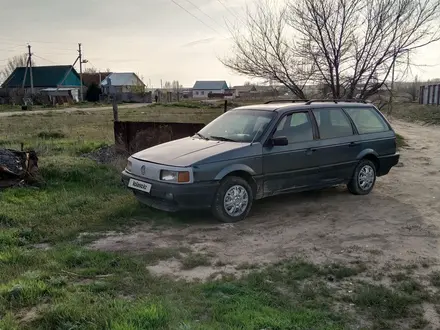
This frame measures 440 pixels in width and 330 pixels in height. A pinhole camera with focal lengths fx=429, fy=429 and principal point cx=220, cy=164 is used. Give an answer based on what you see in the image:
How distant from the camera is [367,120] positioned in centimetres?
762

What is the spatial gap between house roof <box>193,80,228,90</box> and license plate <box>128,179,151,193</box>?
355 feet

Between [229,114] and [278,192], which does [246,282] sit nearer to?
[278,192]

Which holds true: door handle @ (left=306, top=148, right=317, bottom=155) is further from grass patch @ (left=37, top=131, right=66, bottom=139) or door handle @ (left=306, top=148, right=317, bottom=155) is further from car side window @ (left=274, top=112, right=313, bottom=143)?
grass patch @ (left=37, top=131, right=66, bottom=139)

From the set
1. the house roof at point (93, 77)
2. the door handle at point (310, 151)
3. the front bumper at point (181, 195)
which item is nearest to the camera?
the front bumper at point (181, 195)

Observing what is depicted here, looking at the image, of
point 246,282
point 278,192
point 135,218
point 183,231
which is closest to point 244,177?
point 278,192

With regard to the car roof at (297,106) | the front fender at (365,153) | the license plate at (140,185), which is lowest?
the license plate at (140,185)

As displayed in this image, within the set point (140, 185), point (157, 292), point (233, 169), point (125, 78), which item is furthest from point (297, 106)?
point (125, 78)

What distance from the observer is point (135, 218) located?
19.4 ft

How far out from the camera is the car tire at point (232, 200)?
571 centimetres

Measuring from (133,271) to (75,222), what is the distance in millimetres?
1876

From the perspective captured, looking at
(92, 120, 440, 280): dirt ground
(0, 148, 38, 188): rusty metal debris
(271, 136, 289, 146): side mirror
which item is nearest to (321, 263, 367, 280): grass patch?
(92, 120, 440, 280): dirt ground

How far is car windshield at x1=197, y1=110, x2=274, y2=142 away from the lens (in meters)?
6.23

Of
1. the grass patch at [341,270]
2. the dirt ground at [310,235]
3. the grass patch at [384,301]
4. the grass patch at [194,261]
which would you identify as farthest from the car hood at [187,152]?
the grass patch at [384,301]

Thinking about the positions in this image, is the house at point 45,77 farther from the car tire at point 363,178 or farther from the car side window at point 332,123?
the car tire at point 363,178
